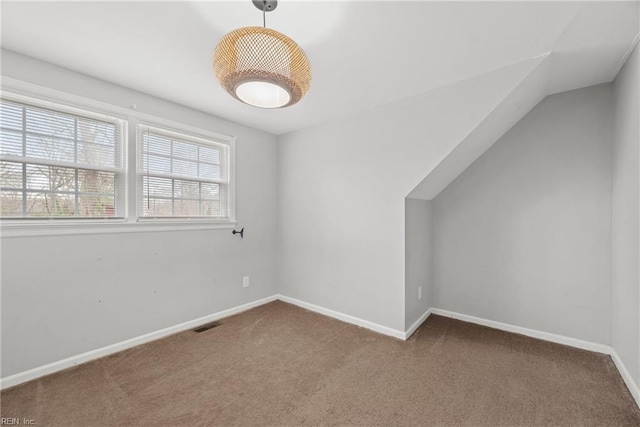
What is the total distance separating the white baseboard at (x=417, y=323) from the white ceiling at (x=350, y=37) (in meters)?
2.30

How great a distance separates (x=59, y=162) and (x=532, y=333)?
439 centimetres

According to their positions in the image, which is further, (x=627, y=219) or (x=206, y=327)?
(x=206, y=327)

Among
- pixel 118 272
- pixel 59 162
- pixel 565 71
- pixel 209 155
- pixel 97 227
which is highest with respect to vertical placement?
pixel 565 71

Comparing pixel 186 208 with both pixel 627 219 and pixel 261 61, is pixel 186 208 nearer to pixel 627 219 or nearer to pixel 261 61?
pixel 261 61

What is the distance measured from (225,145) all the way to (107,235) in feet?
4.88

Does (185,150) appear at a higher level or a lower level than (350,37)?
lower

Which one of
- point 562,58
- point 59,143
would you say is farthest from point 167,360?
point 562,58

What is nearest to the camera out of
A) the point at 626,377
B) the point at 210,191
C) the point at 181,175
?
the point at 626,377

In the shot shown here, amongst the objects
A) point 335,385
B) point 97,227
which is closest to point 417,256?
point 335,385

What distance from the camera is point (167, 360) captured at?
218 centimetres

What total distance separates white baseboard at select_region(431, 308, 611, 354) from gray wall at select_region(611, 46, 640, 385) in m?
0.13

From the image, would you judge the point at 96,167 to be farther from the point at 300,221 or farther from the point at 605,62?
the point at 605,62

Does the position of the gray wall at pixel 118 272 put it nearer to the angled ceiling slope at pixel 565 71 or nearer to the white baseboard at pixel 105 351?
the white baseboard at pixel 105 351

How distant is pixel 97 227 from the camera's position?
2195 mm
